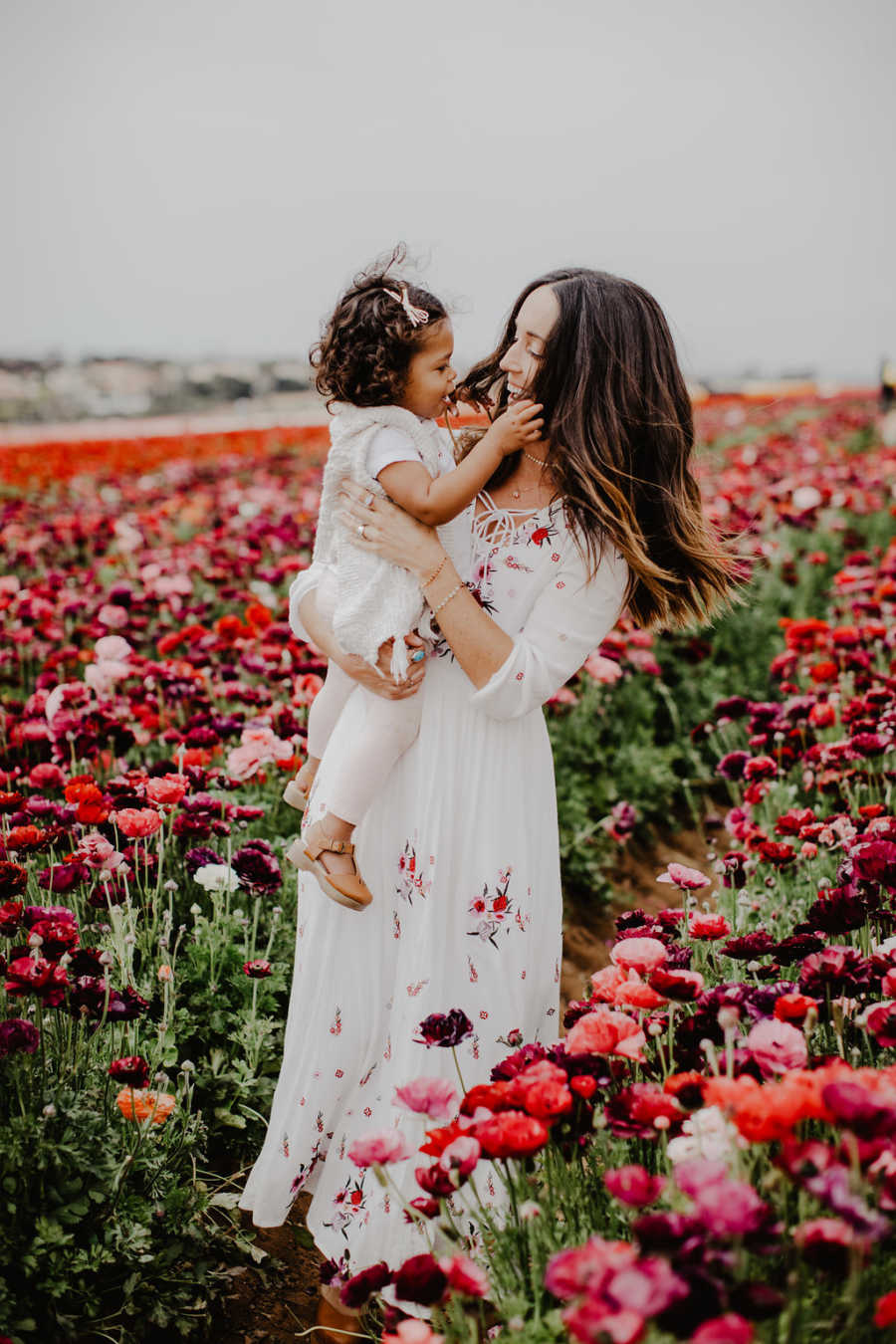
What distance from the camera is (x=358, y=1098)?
2262mm

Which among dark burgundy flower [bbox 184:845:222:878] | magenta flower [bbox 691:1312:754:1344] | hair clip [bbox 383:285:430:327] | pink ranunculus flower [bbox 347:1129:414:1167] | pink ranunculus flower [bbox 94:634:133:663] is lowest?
pink ranunculus flower [bbox 347:1129:414:1167]

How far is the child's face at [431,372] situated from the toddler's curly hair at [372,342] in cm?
1

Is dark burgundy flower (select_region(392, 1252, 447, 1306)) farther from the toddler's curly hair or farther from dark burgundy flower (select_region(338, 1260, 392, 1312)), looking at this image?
the toddler's curly hair

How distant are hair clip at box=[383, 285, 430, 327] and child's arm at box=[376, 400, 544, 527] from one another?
24 centimetres

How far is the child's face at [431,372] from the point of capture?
2.14m

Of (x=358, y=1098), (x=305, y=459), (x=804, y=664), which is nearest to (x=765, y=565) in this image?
(x=804, y=664)

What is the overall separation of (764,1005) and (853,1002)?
10.4 inches

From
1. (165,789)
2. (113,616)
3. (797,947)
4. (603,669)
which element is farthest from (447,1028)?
(113,616)

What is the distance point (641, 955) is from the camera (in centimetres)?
170

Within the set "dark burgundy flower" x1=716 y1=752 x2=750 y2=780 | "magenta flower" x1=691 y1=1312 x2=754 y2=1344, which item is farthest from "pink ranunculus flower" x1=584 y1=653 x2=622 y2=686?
"magenta flower" x1=691 y1=1312 x2=754 y2=1344

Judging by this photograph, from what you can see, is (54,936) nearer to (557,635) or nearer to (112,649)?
(557,635)

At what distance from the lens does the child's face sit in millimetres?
2145

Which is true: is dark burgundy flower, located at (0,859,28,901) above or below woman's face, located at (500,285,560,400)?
below

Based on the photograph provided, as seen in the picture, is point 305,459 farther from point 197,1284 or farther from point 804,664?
point 197,1284
